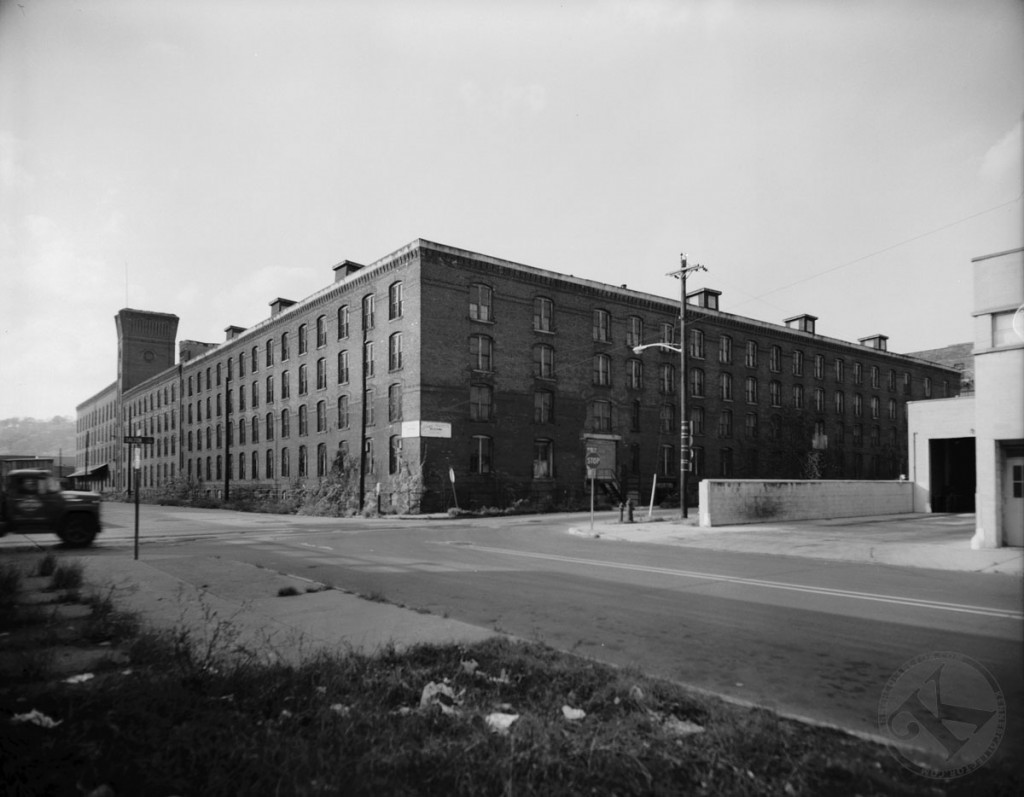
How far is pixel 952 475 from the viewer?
2998cm

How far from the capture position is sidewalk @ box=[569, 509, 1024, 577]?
41.5ft

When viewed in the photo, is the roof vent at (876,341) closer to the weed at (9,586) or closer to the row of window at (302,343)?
the row of window at (302,343)

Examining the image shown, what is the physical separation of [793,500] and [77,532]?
22.4 m

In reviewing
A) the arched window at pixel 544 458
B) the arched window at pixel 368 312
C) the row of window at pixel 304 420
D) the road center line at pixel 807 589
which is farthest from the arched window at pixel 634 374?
the road center line at pixel 807 589

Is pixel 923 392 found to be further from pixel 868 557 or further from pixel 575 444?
pixel 868 557

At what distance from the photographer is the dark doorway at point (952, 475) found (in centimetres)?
2919

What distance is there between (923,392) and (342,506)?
54.4 m

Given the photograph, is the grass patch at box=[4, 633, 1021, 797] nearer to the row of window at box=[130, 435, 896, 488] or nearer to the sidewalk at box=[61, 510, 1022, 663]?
the sidewalk at box=[61, 510, 1022, 663]

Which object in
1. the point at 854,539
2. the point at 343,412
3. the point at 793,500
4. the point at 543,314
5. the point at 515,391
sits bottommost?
the point at 854,539

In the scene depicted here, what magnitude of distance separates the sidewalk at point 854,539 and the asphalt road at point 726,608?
1.01 meters

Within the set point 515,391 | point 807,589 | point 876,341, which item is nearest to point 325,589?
point 807,589

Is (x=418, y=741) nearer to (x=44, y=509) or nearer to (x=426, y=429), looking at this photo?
(x=44, y=509)

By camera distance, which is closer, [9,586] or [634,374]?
[9,586]

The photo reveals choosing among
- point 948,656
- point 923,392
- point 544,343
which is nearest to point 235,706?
point 948,656
